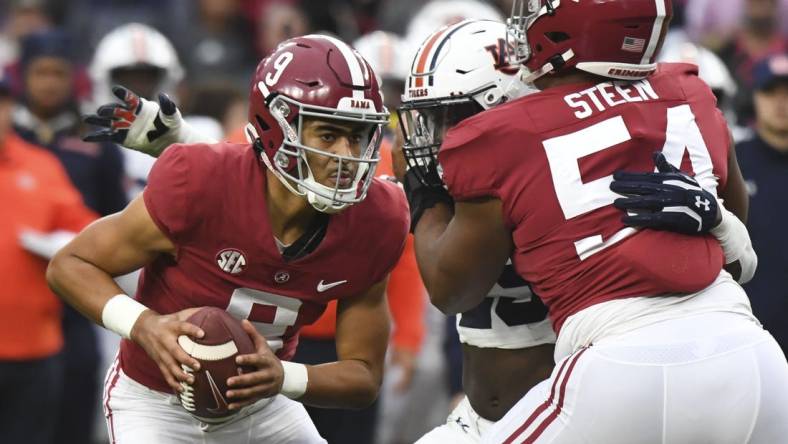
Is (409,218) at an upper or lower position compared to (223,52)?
upper

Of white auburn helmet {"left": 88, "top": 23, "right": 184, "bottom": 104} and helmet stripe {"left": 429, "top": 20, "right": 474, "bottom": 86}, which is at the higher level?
helmet stripe {"left": 429, "top": 20, "right": 474, "bottom": 86}

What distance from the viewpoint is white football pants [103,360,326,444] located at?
4031 millimetres

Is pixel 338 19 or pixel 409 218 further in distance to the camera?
pixel 338 19

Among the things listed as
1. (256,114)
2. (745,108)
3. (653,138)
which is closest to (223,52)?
(745,108)

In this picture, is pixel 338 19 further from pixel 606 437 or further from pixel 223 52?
pixel 606 437

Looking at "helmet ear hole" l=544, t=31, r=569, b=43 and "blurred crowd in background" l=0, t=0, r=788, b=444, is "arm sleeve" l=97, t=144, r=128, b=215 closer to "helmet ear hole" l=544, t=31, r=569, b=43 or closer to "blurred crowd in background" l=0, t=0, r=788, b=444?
"blurred crowd in background" l=0, t=0, r=788, b=444

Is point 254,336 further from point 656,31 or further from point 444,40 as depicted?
point 656,31

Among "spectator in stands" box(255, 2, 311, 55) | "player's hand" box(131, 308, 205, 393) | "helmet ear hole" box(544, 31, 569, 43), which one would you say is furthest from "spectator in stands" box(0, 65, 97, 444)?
"spectator in stands" box(255, 2, 311, 55)

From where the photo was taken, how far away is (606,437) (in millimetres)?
3357

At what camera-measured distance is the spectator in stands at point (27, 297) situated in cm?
644

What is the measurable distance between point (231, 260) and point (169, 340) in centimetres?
36

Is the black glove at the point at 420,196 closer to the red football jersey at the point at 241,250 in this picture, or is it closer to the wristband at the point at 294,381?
the red football jersey at the point at 241,250

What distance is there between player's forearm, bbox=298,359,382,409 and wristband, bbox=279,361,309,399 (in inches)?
0.8

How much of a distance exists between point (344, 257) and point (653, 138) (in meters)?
Answer: 0.97
